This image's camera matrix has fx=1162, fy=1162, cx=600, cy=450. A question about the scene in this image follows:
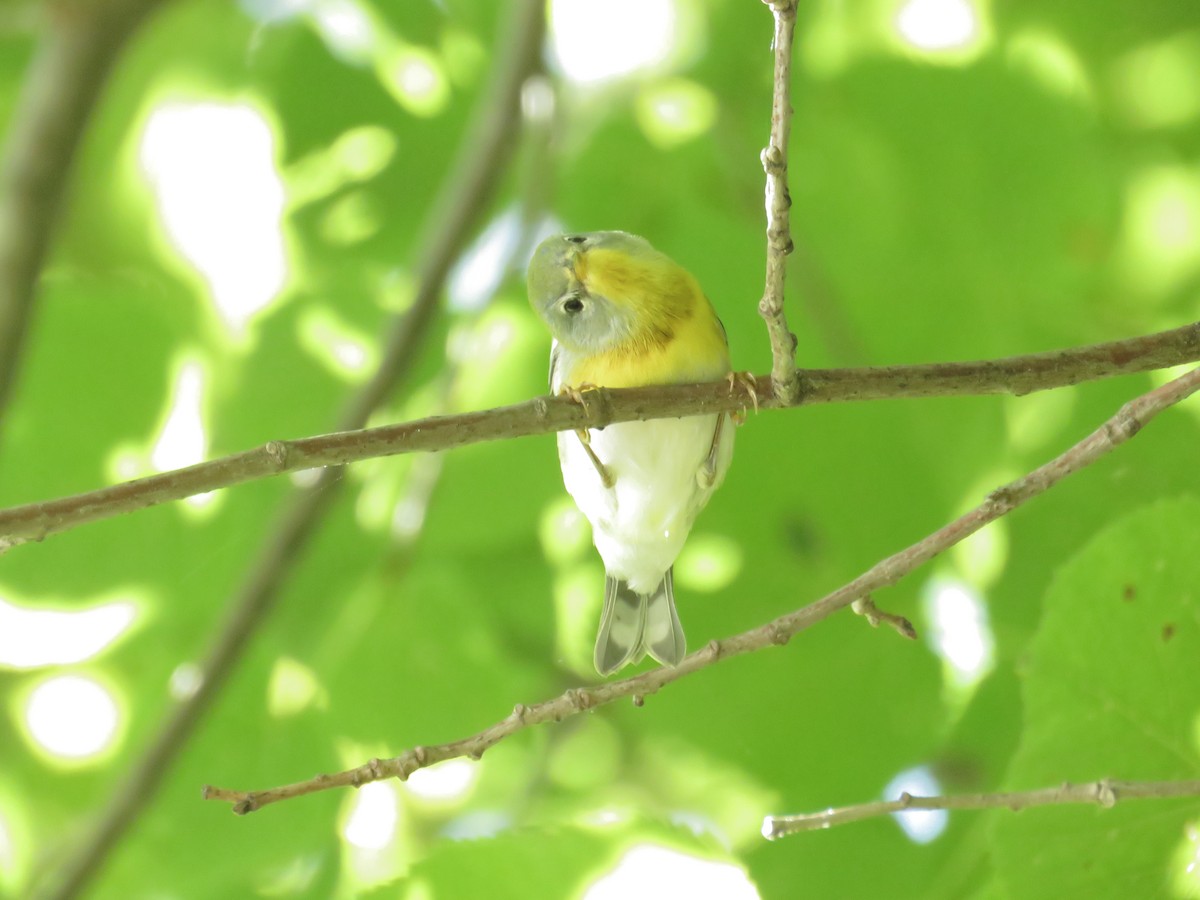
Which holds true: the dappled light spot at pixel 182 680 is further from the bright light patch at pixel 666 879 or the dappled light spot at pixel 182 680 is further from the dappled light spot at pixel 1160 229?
the dappled light spot at pixel 1160 229

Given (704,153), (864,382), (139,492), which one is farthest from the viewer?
(704,153)

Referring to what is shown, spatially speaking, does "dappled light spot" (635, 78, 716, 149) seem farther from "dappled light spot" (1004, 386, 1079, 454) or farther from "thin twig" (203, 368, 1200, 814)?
"thin twig" (203, 368, 1200, 814)

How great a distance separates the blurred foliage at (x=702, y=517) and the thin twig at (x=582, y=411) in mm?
321

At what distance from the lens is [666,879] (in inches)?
59.4

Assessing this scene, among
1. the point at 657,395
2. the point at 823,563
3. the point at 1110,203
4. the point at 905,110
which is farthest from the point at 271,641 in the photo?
the point at 1110,203

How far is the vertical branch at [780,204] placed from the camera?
90 centimetres

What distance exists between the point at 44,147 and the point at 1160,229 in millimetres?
1878

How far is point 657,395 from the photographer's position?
1218mm

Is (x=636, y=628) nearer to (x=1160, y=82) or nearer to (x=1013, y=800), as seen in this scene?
(x=1013, y=800)

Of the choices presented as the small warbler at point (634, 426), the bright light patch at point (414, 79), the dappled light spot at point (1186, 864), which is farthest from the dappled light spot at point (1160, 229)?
the bright light patch at point (414, 79)

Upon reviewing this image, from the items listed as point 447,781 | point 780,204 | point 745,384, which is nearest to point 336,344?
point 447,781

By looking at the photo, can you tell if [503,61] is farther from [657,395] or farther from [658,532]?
[657,395]

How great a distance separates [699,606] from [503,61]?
1151 mm

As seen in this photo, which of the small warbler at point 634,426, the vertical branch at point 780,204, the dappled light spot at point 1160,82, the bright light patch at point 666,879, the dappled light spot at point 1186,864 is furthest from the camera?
the dappled light spot at point 1160,82
